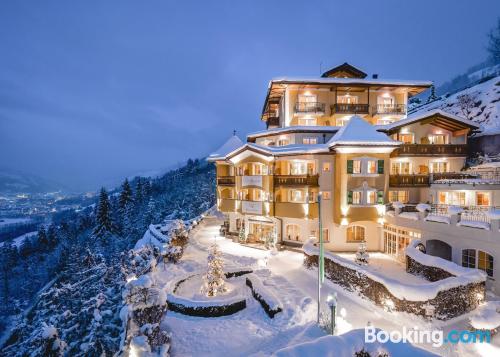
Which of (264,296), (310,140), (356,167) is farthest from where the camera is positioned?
(310,140)

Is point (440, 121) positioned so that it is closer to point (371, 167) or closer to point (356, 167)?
point (371, 167)

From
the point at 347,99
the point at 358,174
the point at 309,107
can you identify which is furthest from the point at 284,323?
the point at 347,99

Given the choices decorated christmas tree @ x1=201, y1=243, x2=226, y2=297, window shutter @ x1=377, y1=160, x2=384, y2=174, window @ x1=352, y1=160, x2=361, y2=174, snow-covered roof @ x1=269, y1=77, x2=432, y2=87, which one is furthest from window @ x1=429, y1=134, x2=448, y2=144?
decorated christmas tree @ x1=201, y1=243, x2=226, y2=297

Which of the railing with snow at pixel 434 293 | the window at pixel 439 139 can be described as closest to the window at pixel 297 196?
the railing with snow at pixel 434 293

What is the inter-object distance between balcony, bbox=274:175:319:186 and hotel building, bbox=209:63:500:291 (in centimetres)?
10

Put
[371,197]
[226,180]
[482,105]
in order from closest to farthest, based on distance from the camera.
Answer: [371,197] → [226,180] → [482,105]

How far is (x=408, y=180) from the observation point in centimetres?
2520

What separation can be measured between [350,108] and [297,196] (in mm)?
13020

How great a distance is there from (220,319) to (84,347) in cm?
1078

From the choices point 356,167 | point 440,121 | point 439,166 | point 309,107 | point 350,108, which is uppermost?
point 309,107

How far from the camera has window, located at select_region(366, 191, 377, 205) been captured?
2427 centimetres

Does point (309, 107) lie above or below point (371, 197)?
above

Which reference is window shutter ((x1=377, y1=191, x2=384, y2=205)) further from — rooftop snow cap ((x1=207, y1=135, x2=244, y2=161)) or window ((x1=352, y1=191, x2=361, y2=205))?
rooftop snow cap ((x1=207, y1=135, x2=244, y2=161))

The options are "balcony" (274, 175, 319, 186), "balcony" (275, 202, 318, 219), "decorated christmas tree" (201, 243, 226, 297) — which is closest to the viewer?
"decorated christmas tree" (201, 243, 226, 297)
